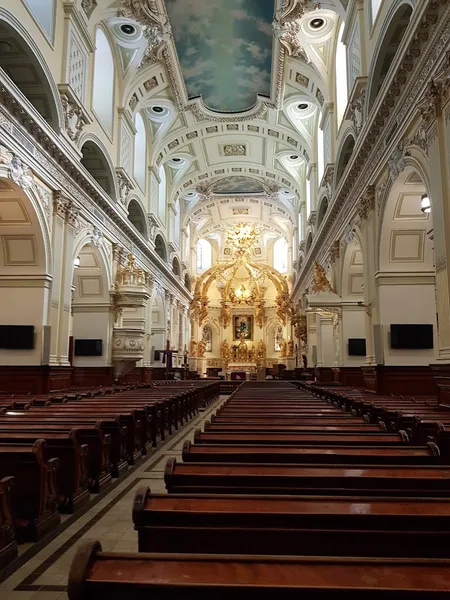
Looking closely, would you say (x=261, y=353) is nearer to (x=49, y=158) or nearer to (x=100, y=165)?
(x=100, y=165)

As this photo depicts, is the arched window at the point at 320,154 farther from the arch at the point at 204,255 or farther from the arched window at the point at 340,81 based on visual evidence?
the arch at the point at 204,255

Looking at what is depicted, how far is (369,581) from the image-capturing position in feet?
4.37

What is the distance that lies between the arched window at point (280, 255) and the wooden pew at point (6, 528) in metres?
32.9

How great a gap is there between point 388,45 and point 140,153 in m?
12.1

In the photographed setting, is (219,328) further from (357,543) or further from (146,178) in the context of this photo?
(357,543)

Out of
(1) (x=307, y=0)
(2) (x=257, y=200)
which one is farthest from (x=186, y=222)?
(1) (x=307, y=0)

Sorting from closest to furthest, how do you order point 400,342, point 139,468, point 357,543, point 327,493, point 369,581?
point 369,581, point 357,543, point 327,493, point 139,468, point 400,342

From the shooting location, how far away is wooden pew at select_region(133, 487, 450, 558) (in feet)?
5.90

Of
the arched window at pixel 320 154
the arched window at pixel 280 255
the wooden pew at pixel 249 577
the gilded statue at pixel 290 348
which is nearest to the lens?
the wooden pew at pixel 249 577

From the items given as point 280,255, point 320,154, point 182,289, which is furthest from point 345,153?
point 280,255

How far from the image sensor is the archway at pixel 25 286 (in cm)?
1092

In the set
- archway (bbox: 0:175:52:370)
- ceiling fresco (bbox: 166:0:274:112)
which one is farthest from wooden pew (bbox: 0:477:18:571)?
ceiling fresco (bbox: 166:0:274:112)

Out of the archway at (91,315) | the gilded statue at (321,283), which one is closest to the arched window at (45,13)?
the archway at (91,315)

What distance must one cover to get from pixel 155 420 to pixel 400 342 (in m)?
5.60
